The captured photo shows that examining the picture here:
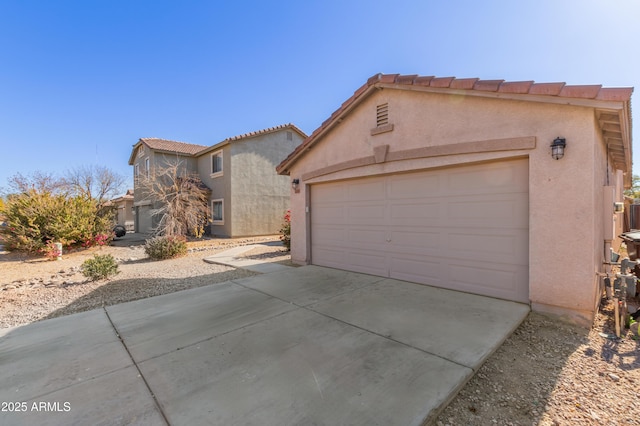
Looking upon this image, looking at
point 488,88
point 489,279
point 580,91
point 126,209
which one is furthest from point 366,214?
point 126,209

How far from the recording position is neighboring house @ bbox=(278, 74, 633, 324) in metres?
3.99

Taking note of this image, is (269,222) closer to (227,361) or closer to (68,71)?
(68,71)

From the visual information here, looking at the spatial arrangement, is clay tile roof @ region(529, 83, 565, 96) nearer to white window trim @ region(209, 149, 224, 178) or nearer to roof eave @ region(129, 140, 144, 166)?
white window trim @ region(209, 149, 224, 178)

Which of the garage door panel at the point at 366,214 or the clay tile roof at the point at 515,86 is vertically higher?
the clay tile roof at the point at 515,86

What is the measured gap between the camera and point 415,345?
3189mm

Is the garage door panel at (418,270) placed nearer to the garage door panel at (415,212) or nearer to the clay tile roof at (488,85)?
the garage door panel at (415,212)

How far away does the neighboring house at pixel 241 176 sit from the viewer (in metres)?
16.5

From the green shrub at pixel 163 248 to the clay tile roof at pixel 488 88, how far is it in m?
8.25

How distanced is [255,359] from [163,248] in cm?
967

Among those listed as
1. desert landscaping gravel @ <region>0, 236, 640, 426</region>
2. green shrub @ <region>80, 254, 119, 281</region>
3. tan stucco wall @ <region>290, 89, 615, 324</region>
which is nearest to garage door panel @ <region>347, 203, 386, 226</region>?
tan stucco wall @ <region>290, 89, 615, 324</region>

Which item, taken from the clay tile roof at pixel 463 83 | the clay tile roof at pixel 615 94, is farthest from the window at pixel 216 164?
the clay tile roof at pixel 615 94

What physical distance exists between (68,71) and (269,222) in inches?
481

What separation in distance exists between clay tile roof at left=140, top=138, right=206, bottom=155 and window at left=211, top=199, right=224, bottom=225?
15.9 feet

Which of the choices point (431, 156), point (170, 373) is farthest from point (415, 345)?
point (431, 156)
